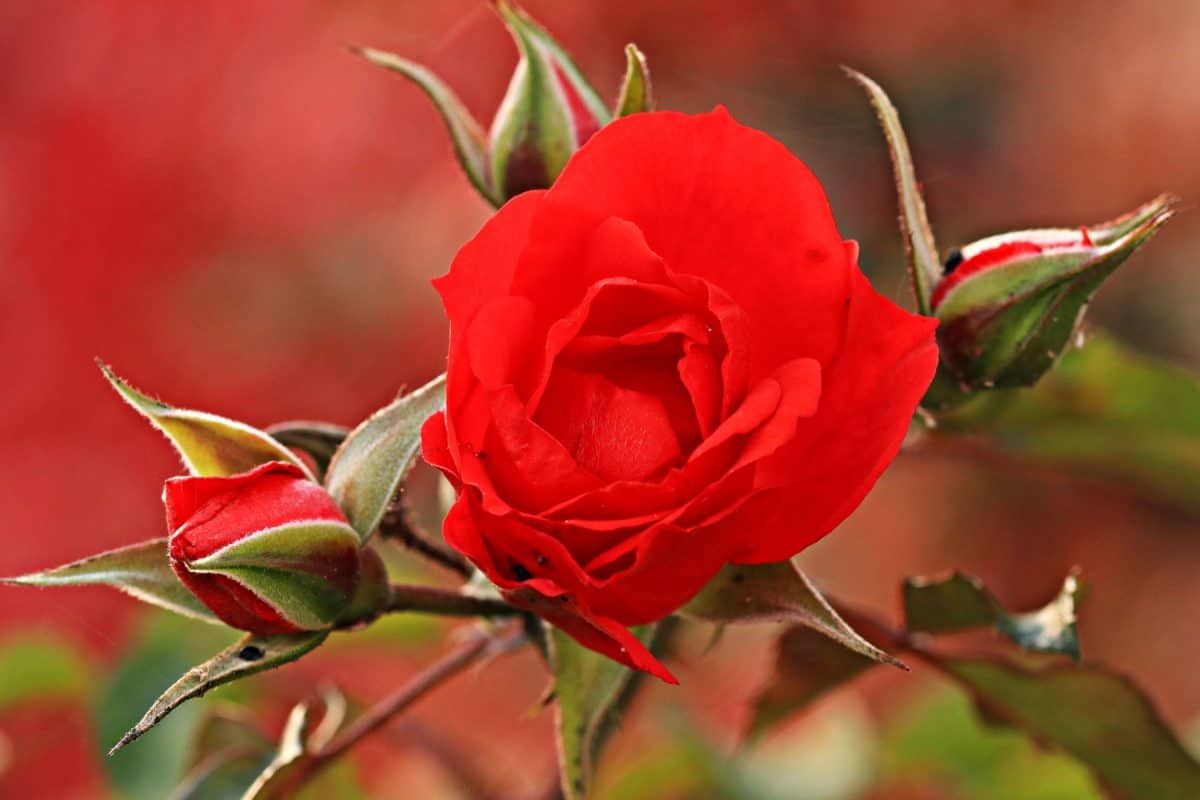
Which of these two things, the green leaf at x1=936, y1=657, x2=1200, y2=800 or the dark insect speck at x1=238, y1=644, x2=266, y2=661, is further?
the green leaf at x1=936, y1=657, x2=1200, y2=800

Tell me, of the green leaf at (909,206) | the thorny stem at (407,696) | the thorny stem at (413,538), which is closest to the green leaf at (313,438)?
the thorny stem at (413,538)

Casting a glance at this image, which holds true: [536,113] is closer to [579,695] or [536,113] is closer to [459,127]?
[459,127]

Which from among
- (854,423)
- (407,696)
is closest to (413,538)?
(407,696)

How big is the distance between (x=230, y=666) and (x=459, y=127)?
315 millimetres

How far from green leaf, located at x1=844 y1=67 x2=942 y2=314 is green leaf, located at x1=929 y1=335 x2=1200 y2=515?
22 cm

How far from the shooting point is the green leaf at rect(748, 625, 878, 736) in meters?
0.76

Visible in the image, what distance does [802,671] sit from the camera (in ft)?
2.52

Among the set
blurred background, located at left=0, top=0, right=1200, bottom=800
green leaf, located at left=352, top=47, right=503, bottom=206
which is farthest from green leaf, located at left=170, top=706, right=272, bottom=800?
blurred background, located at left=0, top=0, right=1200, bottom=800

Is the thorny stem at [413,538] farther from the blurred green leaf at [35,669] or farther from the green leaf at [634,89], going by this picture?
the blurred green leaf at [35,669]

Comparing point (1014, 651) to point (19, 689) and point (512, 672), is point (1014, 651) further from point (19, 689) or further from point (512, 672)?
point (512, 672)

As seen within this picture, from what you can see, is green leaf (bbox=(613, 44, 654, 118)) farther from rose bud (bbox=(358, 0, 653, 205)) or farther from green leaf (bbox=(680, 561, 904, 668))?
green leaf (bbox=(680, 561, 904, 668))

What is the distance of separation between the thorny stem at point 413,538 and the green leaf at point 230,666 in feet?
0.25

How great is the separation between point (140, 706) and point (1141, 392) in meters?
0.67

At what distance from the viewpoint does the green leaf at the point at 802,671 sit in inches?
29.8
